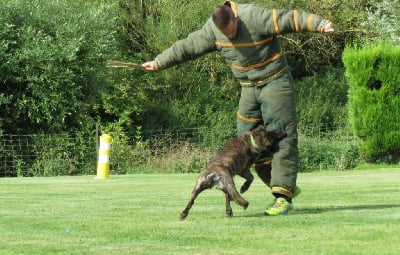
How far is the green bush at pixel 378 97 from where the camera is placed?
22.8m

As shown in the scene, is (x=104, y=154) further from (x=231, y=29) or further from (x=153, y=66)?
(x=231, y=29)

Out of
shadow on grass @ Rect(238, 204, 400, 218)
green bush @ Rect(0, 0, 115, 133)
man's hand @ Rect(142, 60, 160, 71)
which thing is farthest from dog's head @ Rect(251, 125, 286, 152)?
green bush @ Rect(0, 0, 115, 133)

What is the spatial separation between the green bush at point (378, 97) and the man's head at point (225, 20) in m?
14.4

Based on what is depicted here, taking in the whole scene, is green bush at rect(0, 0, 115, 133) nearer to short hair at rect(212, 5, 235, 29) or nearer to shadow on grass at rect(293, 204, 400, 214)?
shadow on grass at rect(293, 204, 400, 214)

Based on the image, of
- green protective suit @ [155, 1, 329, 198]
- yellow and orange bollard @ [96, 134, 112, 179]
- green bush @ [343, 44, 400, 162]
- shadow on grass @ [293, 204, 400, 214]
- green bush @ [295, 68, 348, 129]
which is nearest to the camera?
green protective suit @ [155, 1, 329, 198]

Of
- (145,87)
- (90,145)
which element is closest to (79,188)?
(90,145)

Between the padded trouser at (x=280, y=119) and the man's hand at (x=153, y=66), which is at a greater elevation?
the man's hand at (x=153, y=66)

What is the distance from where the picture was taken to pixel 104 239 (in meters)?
7.24

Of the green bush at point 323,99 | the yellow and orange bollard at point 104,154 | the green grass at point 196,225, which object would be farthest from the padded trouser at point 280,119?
the green bush at point 323,99

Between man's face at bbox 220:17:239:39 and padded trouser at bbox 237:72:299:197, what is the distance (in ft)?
2.15

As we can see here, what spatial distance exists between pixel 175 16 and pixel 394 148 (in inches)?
402

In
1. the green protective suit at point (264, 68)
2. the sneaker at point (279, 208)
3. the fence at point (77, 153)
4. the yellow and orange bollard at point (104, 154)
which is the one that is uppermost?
the green protective suit at point (264, 68)

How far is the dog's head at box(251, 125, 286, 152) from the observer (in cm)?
918

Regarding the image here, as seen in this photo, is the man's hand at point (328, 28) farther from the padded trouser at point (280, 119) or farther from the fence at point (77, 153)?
the fence at point (77, 153)
